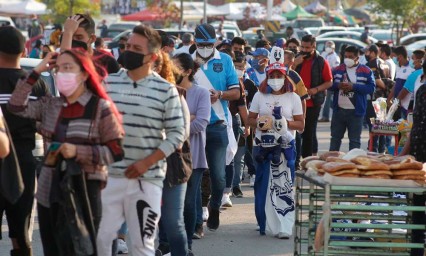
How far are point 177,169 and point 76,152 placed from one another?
173cm

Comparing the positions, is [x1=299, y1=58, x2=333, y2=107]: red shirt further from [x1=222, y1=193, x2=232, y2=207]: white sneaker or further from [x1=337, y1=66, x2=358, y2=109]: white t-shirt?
[x1=222, y1=193, x2=232, y2=207]: white sneaker

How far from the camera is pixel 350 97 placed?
1664 cm

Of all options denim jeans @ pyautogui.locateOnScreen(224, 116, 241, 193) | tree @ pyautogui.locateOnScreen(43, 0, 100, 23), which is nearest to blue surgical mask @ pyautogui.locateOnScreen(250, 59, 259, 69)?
denim jeans @ pyautogui.locateOnScreen(224, 116, 241, 193)

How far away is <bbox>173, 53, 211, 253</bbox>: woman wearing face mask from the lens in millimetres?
9812

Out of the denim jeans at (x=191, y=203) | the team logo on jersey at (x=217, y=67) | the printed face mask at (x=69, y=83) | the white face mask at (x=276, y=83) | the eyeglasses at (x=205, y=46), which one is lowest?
the denim jeans at (x=191, y=203)

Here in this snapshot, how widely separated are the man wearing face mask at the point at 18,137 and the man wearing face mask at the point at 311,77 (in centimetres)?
887

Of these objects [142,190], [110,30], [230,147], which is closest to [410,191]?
[142,190]

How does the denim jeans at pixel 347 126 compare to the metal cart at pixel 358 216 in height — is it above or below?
below

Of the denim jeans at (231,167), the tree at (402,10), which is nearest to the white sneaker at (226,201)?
the denim jeans at (231,167)

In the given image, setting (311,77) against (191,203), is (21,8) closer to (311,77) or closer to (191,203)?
(311,77)

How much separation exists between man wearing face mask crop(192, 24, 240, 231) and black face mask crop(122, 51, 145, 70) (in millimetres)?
3449

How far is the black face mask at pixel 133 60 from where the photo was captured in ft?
25.2

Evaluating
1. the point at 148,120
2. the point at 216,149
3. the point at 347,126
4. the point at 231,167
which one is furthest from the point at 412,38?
the point at 148,120

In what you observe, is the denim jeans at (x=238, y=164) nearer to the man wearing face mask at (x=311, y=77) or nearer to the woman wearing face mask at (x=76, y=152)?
the man wearing face mask at (x=311, y=77)
